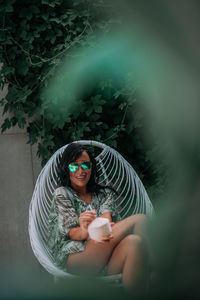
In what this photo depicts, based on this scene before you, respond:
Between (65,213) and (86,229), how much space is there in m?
0.21

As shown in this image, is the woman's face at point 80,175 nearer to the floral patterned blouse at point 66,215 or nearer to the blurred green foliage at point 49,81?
the floral patterned blouse at point 66,215

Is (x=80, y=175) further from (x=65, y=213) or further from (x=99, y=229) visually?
(x=99, y=229)

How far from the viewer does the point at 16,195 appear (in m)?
2.96

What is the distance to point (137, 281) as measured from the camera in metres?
1.60

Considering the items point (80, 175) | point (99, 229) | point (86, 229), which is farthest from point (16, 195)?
point (99, 229)

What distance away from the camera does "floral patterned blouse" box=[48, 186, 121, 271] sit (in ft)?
6.33

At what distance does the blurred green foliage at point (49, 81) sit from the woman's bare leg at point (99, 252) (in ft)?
2.66

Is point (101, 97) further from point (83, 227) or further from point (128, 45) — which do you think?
point (128, 45)

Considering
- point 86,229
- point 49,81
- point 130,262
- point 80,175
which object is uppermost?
point 49,81

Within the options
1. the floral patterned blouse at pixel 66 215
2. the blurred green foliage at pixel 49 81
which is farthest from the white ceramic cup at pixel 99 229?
the blurred green foliage at pixel 49 81

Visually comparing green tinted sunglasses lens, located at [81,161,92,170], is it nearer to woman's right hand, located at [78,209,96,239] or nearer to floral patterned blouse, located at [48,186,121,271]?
floral patterned blouse, located at [48,186,121,271]

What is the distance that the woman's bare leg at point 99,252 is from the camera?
180 cm

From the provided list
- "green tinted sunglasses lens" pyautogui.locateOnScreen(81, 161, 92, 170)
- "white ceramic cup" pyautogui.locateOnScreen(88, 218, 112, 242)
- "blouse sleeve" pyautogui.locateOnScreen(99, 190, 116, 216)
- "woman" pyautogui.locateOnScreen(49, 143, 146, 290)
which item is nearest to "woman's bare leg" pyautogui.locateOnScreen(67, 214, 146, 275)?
"woman" pyautogui.locateOnScreen(49, 143, 146, 290)

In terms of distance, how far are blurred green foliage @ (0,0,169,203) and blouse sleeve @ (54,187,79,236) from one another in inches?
27.0
